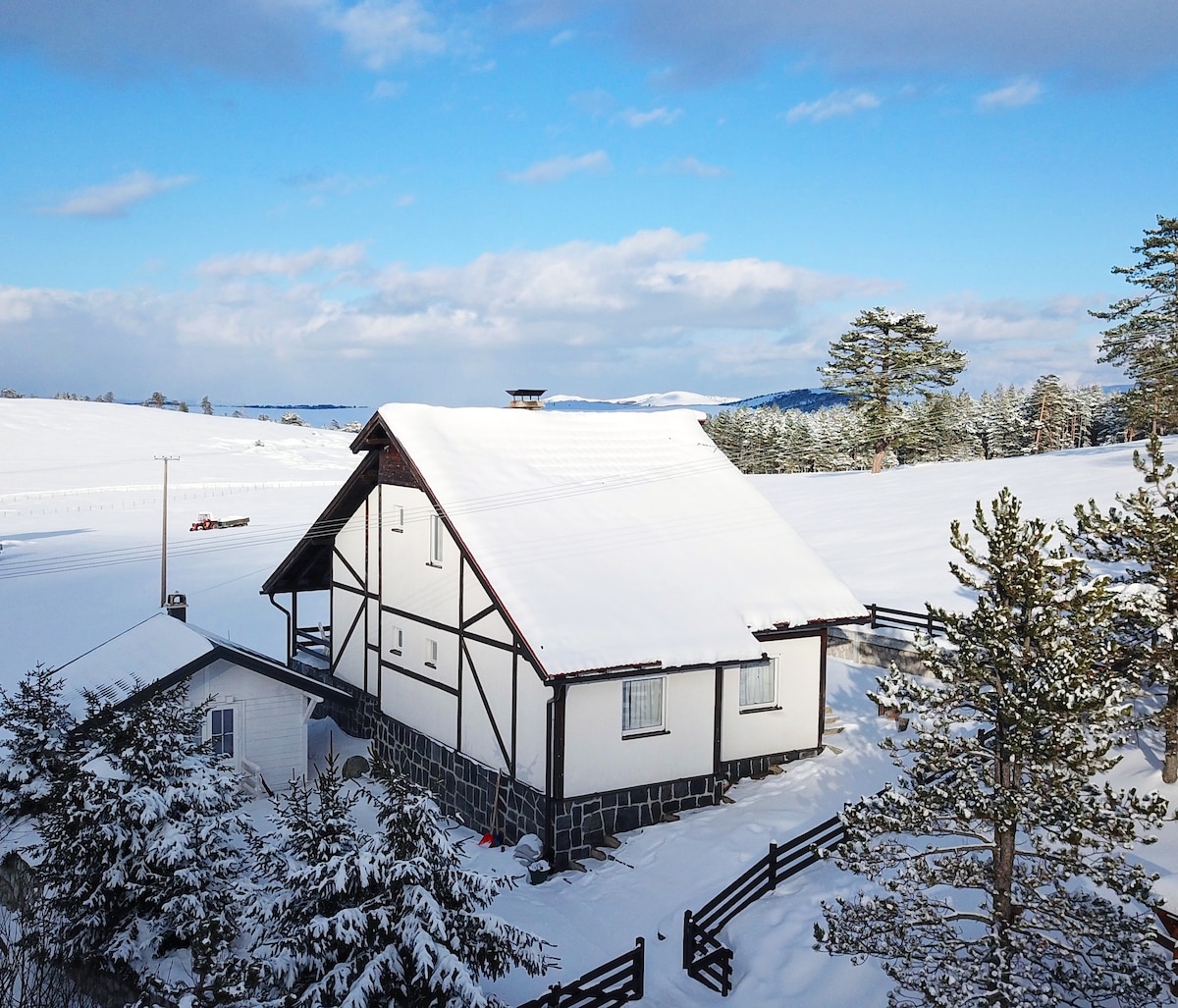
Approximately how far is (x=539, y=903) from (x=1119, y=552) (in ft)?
34.6

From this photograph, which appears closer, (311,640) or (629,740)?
(629,740)

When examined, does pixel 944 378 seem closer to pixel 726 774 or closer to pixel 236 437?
pixel 726 774

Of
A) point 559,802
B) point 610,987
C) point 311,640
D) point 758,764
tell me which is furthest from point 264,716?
point 610,987

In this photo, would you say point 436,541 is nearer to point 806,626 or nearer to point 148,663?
point 148,663

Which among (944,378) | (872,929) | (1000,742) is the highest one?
(944,378)

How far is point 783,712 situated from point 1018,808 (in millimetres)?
9706

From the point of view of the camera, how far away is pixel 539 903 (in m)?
13.3

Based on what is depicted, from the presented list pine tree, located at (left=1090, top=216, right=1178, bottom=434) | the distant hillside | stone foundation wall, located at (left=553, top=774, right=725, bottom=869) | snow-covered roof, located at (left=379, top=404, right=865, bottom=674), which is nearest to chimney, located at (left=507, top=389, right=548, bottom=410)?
snow-covered roof, located at (left=379, top=404, right=865, bottom=674)

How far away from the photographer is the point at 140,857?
10.4 m

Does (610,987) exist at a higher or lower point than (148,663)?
lower

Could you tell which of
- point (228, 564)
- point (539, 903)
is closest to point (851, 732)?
point (539, 903)

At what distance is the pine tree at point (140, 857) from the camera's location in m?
10.2

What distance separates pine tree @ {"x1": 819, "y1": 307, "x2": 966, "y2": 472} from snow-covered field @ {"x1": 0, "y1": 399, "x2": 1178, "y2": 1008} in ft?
17.2

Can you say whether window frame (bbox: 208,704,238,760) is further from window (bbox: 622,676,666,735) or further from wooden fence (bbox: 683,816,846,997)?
wooden fence (bbox: 683,816,846,997)
